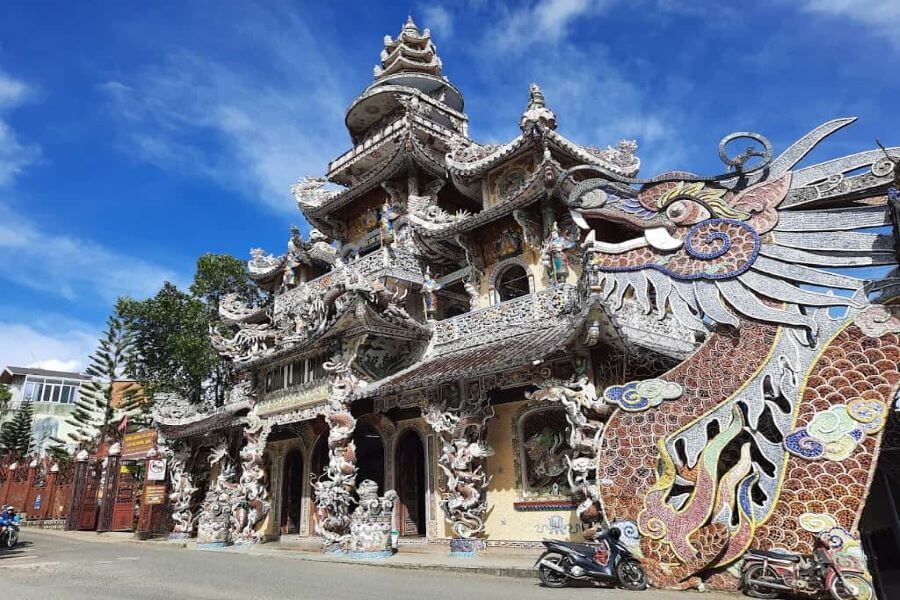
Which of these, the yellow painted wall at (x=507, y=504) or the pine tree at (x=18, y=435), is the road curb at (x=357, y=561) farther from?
the pine tree at (x=18, y=435)

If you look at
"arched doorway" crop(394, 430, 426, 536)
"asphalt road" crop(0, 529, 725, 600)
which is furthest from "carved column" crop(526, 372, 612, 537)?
"arched doorway" crop(394, 430, 426, 536)

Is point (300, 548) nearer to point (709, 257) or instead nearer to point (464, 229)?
point (464, 229)

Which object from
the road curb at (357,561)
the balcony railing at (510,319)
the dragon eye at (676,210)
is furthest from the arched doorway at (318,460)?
the dragon eye at (676,210)

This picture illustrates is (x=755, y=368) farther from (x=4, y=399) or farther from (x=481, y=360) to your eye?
(x=4, y=399)

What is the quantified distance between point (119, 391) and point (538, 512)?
28.8 meters

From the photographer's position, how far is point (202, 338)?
1047 inches

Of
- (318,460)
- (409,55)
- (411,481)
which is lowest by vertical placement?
(411,481)

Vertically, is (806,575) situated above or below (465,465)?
below

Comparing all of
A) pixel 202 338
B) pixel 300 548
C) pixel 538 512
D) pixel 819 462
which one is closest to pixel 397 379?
pixel 538 512

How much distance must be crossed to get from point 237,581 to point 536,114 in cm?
1143

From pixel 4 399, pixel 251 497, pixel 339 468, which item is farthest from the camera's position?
pixel 4 399

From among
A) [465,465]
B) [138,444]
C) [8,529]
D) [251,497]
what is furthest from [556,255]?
[138,444]

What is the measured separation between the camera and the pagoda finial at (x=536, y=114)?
46.0 ft

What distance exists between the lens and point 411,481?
48.9 ft
